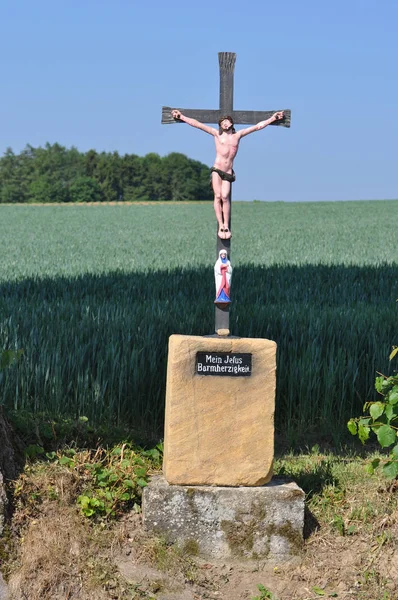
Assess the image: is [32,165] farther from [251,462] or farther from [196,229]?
[251,462]

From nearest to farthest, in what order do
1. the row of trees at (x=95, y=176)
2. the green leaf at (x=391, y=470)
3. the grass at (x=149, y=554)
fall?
the grass at (x=149, y=554) → the green leaf at (x=391, y=470) → the row of trees at (x=95, y=176)

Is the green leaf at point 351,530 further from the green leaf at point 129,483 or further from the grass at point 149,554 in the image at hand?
the green leaf at point 129,483

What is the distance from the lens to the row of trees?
60.0 m

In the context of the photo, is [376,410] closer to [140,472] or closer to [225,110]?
[140,472]

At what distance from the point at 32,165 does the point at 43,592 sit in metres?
86.2

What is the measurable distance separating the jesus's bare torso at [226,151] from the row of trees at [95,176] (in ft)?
141

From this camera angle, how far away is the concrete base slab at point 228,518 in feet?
14.6

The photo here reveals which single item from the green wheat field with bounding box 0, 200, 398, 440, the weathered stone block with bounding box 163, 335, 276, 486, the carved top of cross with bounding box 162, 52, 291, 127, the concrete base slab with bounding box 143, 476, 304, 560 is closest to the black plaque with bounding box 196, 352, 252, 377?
the weathered stone block with bounding box 163, 335, 276, 486

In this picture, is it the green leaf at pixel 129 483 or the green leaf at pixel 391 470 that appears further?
the green leaf at pixel 129 483

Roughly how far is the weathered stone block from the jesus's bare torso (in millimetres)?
1017

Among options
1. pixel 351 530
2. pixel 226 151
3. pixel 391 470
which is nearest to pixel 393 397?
pixel 391 470

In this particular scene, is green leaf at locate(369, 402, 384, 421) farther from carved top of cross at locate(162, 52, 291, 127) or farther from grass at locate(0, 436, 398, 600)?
carved top of cross at locate(162, 52, 291, 127)

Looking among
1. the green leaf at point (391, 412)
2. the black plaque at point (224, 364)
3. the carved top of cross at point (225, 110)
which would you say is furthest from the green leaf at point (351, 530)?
the carved top of cross at point (225, 110)

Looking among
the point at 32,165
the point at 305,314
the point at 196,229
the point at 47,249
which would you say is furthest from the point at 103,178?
the point at 305,314
